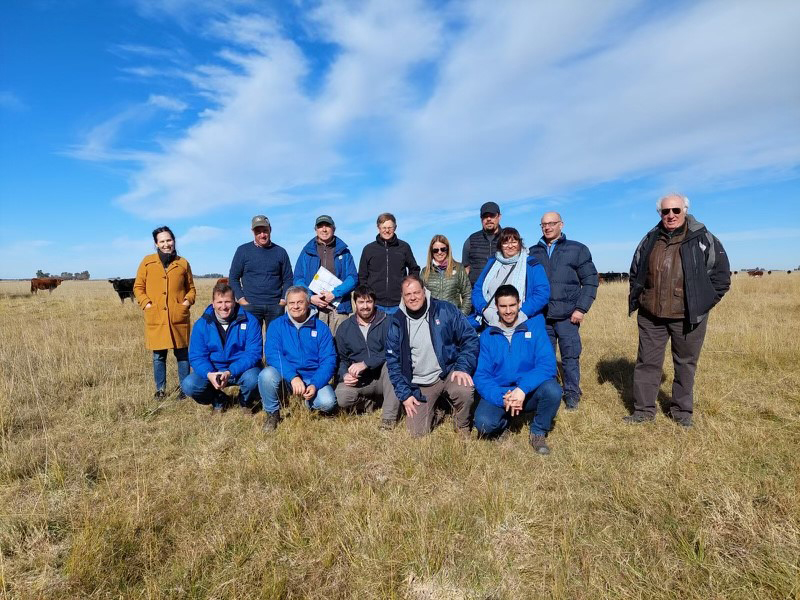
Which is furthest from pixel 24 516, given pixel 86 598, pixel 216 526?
pixel 216 526

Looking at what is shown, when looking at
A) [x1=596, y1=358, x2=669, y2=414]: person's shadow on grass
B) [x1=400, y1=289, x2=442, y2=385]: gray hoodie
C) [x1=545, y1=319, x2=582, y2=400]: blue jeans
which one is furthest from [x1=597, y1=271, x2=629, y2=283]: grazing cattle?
[x1=400, y1=289, x2=442, y2=385]: gray hoodie

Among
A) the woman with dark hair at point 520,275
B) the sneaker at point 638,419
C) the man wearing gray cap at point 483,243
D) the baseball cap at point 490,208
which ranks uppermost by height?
the baseball cap at point 490,208

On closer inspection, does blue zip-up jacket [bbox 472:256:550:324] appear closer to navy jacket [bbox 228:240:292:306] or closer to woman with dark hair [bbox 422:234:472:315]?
woman with dark hair [bbox 422:234:472:315]

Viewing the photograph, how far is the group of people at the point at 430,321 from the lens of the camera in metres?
4.06

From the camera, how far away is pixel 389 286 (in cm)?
538

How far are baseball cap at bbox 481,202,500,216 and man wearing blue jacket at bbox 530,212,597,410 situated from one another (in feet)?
1.93

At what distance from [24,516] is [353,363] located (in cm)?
294

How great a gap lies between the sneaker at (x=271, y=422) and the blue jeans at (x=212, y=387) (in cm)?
48

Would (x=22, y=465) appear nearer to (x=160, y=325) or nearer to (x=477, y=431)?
(x=160, y=325)

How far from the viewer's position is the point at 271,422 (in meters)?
4.39

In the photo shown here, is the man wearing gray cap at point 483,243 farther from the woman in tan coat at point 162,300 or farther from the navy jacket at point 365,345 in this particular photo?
the woman in tan coat at point 162,300

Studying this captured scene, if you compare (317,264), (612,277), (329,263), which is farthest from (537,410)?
(612,277)

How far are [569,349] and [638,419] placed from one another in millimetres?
1015

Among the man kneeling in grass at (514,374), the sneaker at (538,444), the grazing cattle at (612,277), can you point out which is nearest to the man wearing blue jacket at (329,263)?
the man kneeling in grass at (514,374)
